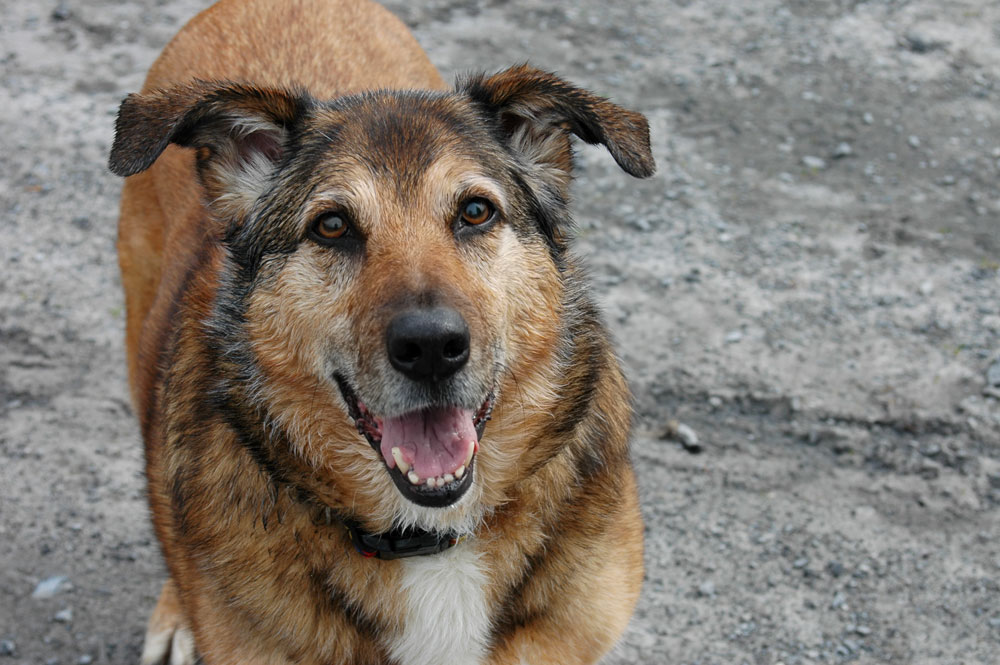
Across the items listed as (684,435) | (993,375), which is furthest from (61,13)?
(993,375)

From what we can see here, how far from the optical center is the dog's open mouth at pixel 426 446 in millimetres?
2572

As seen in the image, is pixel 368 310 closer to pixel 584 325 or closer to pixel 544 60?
pixel 584 325

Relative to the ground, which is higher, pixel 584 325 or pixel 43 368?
pixel 584 325

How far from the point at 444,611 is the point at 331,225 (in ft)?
3.82

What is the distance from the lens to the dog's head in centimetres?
259

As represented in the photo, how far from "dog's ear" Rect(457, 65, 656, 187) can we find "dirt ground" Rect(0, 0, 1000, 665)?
1834 mm

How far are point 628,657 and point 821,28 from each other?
18.3 ft

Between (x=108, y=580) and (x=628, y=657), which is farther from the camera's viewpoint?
(x=108, y=580)

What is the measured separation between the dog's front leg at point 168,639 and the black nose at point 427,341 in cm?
197

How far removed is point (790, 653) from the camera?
3729 millimetres

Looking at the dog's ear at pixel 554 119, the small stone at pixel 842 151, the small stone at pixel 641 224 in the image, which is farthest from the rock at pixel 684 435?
the small stone at pixel 842 151

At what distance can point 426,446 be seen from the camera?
264 centimetres

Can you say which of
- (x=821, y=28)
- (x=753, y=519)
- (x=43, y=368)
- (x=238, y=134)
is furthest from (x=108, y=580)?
(x=821, y=28)

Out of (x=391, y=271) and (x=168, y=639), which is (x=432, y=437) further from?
(x=168, y=639)
